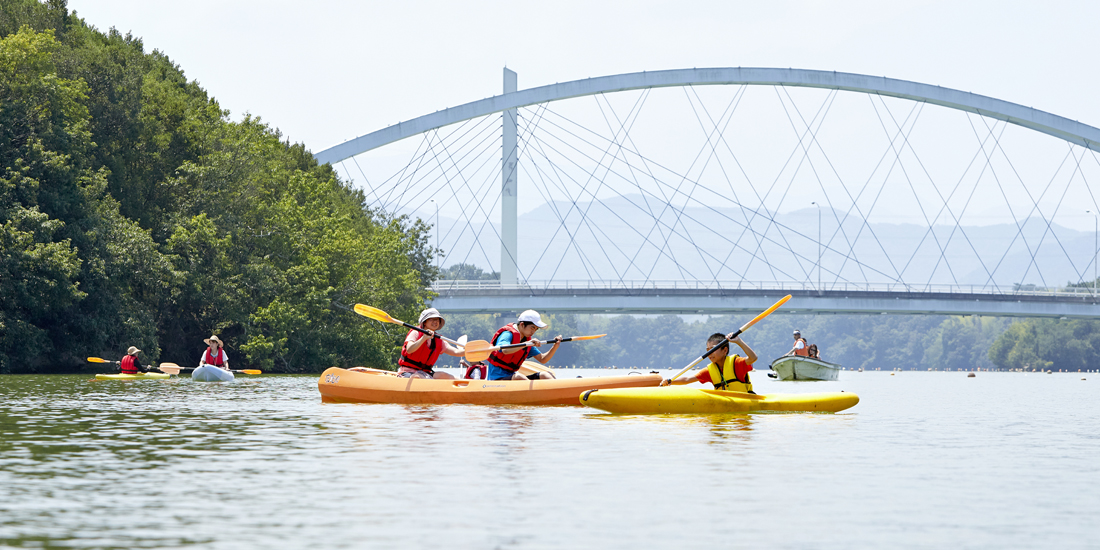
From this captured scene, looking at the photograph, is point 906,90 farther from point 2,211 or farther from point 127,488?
point 127,488

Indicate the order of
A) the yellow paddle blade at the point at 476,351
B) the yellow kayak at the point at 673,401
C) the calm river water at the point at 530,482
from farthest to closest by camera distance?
the yellow paddle blade at the point at 476,351 → the yellow kayak at the point at 673,401 → the calm river water at the point at 530,482

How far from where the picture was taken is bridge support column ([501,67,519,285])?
7169 cm

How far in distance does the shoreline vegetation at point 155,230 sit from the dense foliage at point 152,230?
63mm

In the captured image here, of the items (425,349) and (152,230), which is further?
(152,230)

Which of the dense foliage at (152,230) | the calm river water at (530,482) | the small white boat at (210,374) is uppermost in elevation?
the dense foliage at (152,230)

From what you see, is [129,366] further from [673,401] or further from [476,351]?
[673,401]

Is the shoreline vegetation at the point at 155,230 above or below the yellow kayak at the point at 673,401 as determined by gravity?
above

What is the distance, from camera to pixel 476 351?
1869 centimetres

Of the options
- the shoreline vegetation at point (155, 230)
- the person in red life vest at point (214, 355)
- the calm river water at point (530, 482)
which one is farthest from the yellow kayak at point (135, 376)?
the calm river water at point (530, 482)

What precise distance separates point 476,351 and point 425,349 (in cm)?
83

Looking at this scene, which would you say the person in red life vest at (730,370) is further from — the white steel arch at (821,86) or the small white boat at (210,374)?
the white steel arch at (821,86)

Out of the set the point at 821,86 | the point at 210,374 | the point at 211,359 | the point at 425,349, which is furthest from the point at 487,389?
the point at 821,86

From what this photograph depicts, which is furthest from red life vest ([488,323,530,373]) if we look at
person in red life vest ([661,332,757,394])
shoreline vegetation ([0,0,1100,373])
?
shoreline vegetation ([0,0,1100,373])

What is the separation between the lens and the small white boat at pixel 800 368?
39.2 metres
